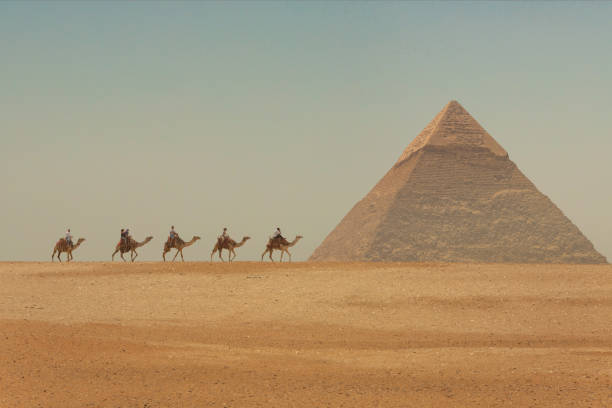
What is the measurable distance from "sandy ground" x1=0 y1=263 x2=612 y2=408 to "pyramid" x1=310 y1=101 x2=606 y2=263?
66.3 meters

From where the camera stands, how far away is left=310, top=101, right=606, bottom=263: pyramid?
89.2m

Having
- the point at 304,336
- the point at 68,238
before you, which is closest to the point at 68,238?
the point at 68,238

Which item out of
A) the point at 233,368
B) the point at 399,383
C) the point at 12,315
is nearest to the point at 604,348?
the point at 399,383

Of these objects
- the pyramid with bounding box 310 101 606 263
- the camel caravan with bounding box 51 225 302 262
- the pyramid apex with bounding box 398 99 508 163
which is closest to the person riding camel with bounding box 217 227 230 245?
the camel caravan with bounding box 51 225 302 262

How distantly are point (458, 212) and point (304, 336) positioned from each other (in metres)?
82.7

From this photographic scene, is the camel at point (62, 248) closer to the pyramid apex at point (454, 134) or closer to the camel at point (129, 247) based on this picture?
the camel at point (129, 247)

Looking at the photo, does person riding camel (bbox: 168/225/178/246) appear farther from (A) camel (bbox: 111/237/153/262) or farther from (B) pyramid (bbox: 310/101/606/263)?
(B) pyramid (bbox: 310/101/606/263)

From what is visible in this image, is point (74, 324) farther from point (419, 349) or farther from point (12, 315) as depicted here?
point (419, 349)

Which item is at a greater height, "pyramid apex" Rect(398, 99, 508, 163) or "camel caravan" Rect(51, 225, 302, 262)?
"pyramid apex" Rect(398, 99, 508, 163)

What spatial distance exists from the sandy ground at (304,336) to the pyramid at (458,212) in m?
66.3

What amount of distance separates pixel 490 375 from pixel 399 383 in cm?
128

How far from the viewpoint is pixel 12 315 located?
1519 centimetres

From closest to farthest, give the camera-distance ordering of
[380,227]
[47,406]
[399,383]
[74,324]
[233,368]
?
[47,406] < [399,383] < [233,368] < [74,324] < [380,227]

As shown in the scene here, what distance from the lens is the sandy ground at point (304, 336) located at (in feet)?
29.0
